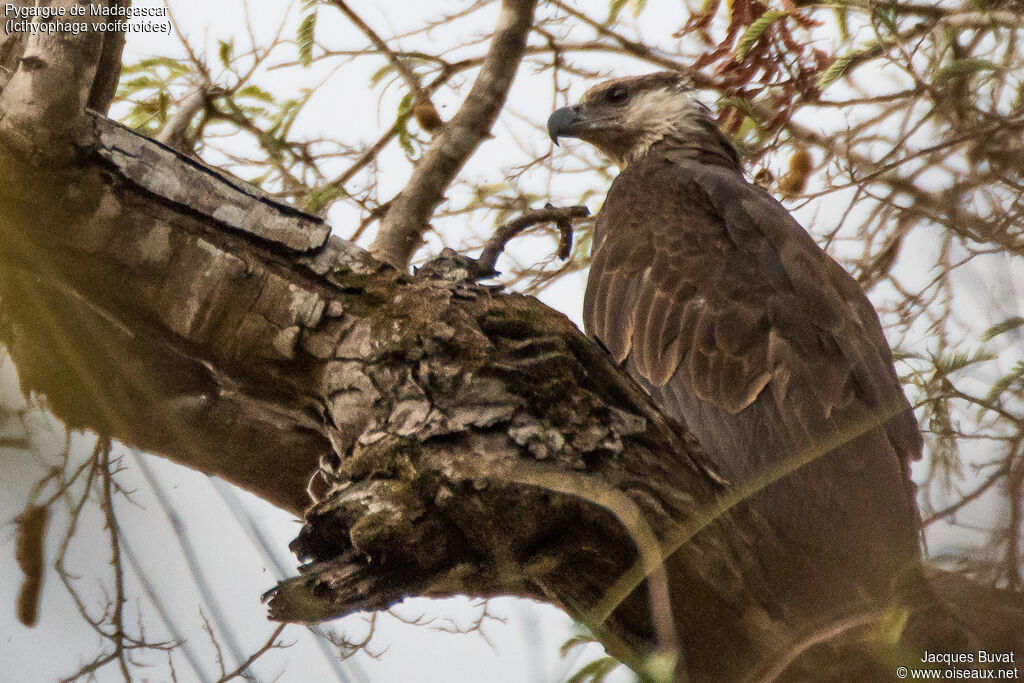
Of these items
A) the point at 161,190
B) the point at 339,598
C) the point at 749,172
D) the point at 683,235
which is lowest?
the point at 339,598

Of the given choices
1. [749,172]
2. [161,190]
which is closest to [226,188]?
[161,190]

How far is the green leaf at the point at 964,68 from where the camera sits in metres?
2.93

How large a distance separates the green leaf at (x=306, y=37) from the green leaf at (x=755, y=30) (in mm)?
1600

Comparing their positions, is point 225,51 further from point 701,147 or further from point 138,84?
point 701,147

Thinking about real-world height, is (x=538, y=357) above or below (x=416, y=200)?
below

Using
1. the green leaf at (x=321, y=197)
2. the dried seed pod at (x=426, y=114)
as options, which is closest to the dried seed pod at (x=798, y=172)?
the dried seed pod at (x=426, y=114)

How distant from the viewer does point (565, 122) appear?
4660 mm

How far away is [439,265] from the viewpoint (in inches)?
89.2

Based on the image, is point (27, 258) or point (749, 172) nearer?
point (27, 258)

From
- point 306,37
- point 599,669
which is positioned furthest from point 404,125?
point 599,669

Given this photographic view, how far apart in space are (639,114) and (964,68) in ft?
7.16

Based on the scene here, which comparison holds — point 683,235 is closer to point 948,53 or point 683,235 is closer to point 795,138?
point 795,138

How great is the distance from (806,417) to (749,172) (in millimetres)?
1899

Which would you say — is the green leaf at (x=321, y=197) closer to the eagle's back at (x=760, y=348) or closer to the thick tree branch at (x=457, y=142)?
the thick tree branch at (x=457, y=142)
